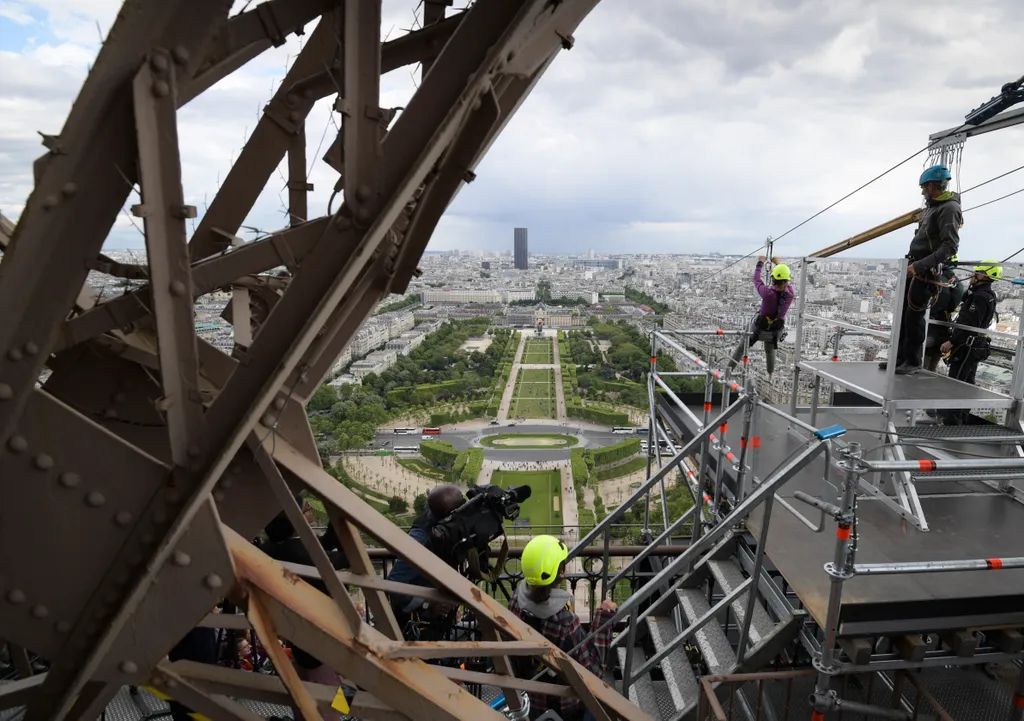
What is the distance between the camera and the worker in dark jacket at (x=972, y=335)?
226 inches

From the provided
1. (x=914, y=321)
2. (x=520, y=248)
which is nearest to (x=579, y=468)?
(x=914, y=321)

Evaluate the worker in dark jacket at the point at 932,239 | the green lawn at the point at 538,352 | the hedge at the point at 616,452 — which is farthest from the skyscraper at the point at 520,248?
the worker in dark jacket at the point at 932,239

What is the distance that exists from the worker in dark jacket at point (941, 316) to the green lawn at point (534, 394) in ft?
117

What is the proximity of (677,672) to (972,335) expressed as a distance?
4.80 meters

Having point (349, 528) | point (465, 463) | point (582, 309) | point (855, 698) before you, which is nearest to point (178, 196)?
point (349, 528)

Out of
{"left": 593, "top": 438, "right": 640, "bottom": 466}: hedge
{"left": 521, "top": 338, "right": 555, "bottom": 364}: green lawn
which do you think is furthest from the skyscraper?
{"left": 593, "top": 438, "right": 640, "bottom": 466}: hedge

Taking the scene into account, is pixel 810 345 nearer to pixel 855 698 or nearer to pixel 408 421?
pixel 855 698

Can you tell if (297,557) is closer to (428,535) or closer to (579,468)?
(428,535)

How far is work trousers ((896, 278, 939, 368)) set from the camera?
18.0 ft

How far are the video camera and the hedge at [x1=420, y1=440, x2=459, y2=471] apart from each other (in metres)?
29.4

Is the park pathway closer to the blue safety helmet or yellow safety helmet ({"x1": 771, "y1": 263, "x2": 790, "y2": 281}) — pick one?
yellow safety helmet ({"x1": 771, "y1": 263, "x2": 790, "y2": 281})

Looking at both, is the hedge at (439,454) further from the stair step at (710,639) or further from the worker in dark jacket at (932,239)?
the stair step at (710,639)

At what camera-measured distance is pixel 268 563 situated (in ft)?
7.23

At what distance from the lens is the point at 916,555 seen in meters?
3.81
